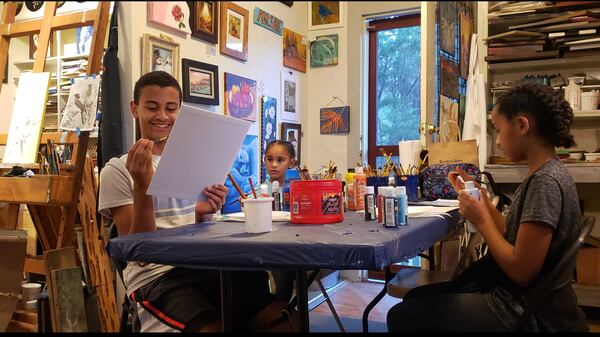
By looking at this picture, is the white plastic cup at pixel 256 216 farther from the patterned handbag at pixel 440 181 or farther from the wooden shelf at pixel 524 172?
the wooden shelf at pixel 524 172

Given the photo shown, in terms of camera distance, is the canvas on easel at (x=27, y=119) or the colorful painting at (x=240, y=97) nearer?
the canvas on easel at (x=27, y=119)

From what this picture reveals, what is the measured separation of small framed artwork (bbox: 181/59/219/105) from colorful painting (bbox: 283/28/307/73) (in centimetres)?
72

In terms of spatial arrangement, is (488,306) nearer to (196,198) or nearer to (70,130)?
(196,198)

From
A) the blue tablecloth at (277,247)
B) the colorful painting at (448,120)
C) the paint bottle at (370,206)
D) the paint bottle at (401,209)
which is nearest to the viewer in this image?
the blue tablecloth at (277,247)

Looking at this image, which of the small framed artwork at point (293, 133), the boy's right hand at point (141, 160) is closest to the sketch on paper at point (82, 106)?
the boy's right hand at point (141, 160)

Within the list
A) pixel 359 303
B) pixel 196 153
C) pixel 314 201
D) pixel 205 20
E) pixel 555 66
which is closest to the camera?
pixel 196 153

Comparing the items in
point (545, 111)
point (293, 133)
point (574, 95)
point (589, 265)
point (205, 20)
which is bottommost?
point (589, 265)

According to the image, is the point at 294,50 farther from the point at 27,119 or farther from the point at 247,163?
the point at 27,119

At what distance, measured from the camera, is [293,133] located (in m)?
3.88

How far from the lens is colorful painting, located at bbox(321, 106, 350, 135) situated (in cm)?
377

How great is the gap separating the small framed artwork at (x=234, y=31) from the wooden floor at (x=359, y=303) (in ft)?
6.16

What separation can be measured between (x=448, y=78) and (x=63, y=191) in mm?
2428

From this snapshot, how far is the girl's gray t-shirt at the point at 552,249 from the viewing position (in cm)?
120

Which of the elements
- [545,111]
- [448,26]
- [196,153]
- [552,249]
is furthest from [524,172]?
[196,153]
